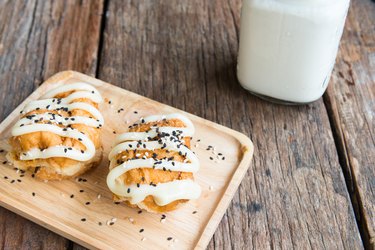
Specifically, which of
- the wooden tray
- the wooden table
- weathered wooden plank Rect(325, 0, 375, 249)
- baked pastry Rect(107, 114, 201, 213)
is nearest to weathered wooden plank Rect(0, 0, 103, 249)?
the wooden table

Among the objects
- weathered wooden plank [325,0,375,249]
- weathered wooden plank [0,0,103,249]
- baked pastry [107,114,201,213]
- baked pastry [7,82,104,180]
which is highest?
weathered wooden plank [325,0,375,249]

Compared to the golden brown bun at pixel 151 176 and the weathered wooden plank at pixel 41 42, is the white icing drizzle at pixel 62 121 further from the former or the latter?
the weathered wooden plank at pixel 41 42

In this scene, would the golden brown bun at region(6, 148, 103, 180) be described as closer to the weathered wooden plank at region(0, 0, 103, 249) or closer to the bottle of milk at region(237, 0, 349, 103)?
the weathered wooden plank at region(0, 0, 103, 249)

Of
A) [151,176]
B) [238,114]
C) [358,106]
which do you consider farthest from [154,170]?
[358,106]

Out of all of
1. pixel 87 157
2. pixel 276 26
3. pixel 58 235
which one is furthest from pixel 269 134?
pixel 58 235

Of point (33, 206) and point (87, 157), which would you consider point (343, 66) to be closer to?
point (87, 157)
